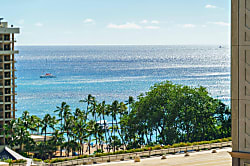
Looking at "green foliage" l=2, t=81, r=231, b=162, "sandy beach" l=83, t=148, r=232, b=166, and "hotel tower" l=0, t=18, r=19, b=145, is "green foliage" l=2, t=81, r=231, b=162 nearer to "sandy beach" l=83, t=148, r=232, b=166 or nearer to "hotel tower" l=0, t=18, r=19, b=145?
A: "hotel tower" l=0, t=18, r=19, b=145

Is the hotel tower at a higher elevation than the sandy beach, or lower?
higher

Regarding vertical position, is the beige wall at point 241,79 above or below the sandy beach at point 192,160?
above

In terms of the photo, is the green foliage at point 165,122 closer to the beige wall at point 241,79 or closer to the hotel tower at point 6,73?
the hotel tower at point 6,73

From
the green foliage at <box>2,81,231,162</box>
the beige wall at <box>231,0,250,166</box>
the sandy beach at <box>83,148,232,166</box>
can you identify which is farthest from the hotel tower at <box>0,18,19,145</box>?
the beige wall at <box>231,0,250,166</box>

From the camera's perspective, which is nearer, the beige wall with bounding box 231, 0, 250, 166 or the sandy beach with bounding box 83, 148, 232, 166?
the beige wall with bounding box 231, 0, 250, 166

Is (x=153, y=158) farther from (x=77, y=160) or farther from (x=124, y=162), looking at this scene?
(x=77, y=160)

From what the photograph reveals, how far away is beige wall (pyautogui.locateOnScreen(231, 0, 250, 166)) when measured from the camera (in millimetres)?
15891

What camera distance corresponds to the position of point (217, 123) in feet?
204

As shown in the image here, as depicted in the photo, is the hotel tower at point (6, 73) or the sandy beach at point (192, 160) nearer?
the sandy beach at point (192, 160)

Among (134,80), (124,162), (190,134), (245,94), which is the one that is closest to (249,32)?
(245,94)

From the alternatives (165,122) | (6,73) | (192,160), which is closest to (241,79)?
(192,160)

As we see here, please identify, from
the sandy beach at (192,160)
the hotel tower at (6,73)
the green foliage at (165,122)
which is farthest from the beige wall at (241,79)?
the hotel tower at (6,73)

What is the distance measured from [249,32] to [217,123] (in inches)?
1875

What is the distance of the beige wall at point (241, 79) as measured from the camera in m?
15.9
